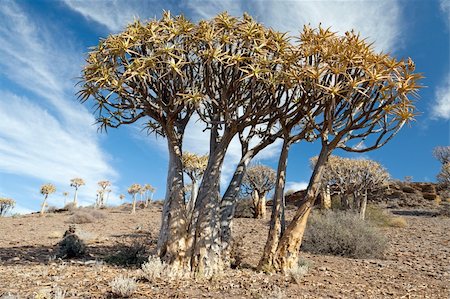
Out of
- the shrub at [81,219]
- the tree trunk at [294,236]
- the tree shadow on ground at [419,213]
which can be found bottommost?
the shrub at [81,219]

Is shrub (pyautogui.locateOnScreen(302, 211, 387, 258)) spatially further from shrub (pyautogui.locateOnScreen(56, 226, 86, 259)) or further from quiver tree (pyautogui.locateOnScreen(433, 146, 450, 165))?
quiver tree (pyautogui.locateOnScreen(433, 146, 450, 165))

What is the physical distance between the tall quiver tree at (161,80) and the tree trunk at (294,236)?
6.16 feet

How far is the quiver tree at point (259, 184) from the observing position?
66.3 feet

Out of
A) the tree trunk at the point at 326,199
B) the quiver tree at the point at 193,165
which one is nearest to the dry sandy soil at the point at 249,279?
the quiver tree at the point at 193,165

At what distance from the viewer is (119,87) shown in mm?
6680

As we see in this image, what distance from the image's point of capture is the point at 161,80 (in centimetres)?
712

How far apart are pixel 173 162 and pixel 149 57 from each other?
2131 mm

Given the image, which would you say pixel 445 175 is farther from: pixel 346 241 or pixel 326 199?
pixel 346 241

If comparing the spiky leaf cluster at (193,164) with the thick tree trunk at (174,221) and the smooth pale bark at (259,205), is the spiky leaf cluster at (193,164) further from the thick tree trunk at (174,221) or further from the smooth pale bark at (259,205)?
the thick tree trunk at (174,221)

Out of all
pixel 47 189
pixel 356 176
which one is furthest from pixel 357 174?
pixel 47 189

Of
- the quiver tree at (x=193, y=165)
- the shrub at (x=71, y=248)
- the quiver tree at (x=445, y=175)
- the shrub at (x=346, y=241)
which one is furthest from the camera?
the quiver tree at (x=445, y=175)

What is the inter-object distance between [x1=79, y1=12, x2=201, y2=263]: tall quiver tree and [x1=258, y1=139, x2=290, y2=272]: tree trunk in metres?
1.64

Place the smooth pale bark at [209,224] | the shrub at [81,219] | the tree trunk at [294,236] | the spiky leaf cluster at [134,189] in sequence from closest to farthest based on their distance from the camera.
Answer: the smooth pale bark at [209,224]
the tree trunk at [294,236]
the shrub at [81,219]
the spiky leaf cluster at [134,189]

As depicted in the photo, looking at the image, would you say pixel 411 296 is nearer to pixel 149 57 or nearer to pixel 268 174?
pixel 149 57
